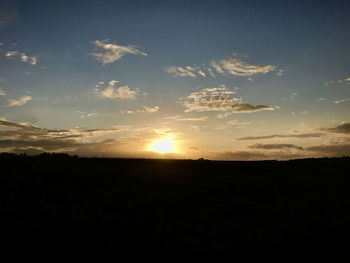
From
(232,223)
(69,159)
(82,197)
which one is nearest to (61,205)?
(82,197)

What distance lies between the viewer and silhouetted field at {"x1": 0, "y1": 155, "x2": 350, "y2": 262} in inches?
479

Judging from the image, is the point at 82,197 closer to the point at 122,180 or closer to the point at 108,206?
the point at 108,206

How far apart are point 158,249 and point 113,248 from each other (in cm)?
172

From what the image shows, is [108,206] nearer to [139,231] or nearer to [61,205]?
[61,205]

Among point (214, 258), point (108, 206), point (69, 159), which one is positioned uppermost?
point (69, 159)

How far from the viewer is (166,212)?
16.7 meters

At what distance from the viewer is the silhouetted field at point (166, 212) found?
12164mm

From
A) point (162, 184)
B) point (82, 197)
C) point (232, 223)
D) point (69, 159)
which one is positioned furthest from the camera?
point (69, 159)

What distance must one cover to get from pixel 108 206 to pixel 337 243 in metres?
11.3

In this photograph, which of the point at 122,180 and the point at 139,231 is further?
the point at 122,180

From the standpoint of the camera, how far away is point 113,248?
39.4 ft

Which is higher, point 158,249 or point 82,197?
point 82,197

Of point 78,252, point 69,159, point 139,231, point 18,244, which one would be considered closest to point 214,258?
point 139,231

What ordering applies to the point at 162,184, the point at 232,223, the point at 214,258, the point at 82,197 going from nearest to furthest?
the point at 214,258, the point at 232,223, the point at 82,197, the point at 162,184
